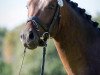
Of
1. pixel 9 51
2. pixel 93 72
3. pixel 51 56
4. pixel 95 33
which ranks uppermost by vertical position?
pixel 95 33

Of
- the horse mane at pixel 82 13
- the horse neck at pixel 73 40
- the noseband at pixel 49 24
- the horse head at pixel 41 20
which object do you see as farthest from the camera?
the horse mane at pixel 82 13

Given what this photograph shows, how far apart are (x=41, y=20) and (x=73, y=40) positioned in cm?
60

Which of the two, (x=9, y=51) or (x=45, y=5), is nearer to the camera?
(x=45, y=5)

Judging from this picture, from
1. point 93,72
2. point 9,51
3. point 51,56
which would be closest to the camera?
point 93,72

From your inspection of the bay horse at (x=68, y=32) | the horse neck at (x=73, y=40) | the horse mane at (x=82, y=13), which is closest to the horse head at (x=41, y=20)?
the bay horse at (x=68, y=32)

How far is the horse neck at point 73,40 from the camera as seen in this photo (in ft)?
27.4

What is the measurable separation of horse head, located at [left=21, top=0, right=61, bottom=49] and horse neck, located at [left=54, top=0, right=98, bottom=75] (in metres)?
0.13

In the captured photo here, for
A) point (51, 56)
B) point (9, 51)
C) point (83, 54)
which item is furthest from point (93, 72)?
point (9, 51)

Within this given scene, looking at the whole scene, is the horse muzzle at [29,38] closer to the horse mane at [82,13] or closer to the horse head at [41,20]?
the horse head at [41,20]

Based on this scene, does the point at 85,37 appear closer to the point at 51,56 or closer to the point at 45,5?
the point at 45,5

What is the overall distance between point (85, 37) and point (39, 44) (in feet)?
2.38

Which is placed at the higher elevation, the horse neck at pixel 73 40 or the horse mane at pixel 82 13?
the horse mane at pixel 82 13

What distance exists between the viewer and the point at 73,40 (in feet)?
27.7

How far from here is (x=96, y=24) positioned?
341 inches
